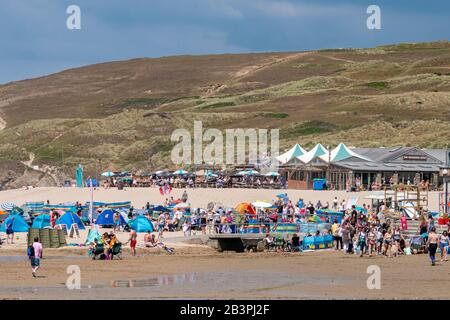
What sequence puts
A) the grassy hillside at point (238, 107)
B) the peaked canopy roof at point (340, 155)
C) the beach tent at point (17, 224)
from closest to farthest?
1. the beach tent at point (17, 224)
2. the peaked canopy roof at point (340, 155)
3. the grassy hillside at point (238, 107)

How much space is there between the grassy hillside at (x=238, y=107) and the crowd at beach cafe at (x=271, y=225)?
43498 mm

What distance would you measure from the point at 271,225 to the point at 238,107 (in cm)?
9725

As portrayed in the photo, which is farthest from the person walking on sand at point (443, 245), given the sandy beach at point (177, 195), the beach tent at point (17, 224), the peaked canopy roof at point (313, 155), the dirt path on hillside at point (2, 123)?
the dirt path on hillside at point (2, 123)

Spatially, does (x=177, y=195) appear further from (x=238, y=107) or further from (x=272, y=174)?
(x=238, y=107)

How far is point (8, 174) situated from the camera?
8850cm

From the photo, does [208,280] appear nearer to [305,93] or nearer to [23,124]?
[23,124]

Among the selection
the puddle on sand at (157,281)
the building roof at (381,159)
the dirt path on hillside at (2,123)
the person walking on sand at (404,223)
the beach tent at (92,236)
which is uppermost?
the dirt path on hillside at (2,123)

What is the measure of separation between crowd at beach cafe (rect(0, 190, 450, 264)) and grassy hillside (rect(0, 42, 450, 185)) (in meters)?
43.5

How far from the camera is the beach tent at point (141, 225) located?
44.5 m

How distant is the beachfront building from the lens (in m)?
66.2

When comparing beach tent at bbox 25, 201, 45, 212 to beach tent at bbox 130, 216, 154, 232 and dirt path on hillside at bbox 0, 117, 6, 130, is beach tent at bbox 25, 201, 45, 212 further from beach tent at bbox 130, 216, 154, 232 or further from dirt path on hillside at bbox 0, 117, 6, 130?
dirt path on hillside at bbox 0, 117, 6, 130

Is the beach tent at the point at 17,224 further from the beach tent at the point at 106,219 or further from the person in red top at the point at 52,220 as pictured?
the beach tent at the point at 106,219

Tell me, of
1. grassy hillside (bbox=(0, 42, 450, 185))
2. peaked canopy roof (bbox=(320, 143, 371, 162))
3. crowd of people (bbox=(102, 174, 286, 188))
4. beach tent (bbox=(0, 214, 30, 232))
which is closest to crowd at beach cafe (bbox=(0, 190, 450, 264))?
beach tent (bbox=(0, 214, 30, 232))

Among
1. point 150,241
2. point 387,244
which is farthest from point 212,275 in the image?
point 150,241
